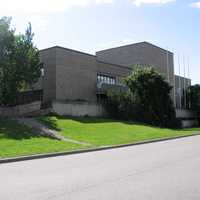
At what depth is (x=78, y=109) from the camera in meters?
38.2

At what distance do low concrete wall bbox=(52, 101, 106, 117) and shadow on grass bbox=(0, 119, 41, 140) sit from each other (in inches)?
346

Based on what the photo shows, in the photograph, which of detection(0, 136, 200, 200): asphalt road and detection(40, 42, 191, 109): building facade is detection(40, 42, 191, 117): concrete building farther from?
detection(0, 136, 200, 200): asphalt road

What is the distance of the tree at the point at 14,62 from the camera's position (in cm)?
3253

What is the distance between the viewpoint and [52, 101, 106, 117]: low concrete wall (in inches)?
1417

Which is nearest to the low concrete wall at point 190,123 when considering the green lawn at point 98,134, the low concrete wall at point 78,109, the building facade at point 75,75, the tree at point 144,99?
the tree at point 144,99

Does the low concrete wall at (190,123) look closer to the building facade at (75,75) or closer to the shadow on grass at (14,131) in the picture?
the building facade at (75,75)

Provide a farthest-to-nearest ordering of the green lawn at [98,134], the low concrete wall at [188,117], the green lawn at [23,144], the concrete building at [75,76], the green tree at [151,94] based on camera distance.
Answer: the low concrete wall at [188,117] < the green tree at [151,94] < the concrete building at [75,76] < the green lawn at [98,134] < the green lawn at [23,144]

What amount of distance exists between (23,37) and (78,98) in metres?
11.1

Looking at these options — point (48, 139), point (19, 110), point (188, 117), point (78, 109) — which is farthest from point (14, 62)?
point (188, 117)

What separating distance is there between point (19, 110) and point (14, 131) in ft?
40.4

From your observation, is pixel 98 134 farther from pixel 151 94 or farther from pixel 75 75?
pixel 151 94

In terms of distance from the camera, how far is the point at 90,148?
1838cm

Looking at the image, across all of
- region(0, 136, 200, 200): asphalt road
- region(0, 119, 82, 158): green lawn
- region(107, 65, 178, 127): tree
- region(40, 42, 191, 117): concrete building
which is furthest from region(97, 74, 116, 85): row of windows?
region(0, 136, 200, 200): asphalt road

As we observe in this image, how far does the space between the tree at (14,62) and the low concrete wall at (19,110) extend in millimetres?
1249
